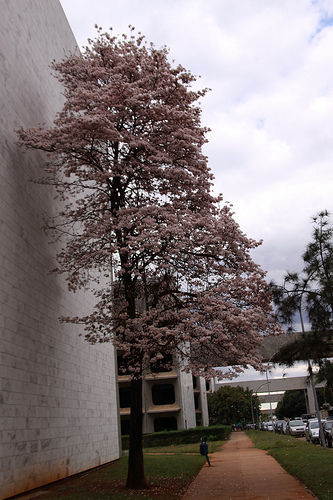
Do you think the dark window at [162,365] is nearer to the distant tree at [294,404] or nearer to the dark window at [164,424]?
the dark window at [164,424]

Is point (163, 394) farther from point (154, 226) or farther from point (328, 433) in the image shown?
point (154, 226)

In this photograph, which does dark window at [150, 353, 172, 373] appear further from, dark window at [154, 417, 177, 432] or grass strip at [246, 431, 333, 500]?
dark window at [154, 417, 177, 432]

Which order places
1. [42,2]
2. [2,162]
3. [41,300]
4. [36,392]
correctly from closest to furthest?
[2,162] → [36,392] → [41,300] → [42,2]

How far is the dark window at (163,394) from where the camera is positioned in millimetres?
45844

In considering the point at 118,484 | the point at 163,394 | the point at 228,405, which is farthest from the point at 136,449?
the point at 228,405

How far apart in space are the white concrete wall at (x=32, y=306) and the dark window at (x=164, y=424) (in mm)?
29431

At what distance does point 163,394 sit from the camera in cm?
4619

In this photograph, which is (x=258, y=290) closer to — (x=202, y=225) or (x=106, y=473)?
(x=202, y=225)

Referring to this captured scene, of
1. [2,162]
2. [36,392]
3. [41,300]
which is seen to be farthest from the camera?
[41,300]

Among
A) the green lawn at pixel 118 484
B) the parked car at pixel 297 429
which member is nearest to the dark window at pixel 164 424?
the parked car at pixel 297 429

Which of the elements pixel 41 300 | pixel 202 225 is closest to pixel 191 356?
pixel 202 225

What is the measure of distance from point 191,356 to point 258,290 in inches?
100

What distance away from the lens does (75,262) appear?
13953 mm

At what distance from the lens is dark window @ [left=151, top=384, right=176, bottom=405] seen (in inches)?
1805
